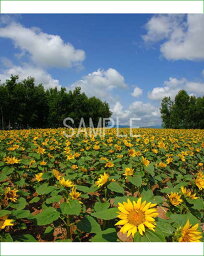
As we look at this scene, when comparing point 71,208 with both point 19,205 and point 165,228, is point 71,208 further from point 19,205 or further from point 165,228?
point 19,205

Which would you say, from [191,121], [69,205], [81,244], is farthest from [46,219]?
[191,121]

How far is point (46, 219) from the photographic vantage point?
1.70m

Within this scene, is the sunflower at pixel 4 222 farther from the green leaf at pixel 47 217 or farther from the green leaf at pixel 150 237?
the green leaf at pixel 150 237

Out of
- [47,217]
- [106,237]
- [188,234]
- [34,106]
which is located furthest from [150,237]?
[34,106]

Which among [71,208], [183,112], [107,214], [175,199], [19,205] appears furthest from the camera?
[183,112]

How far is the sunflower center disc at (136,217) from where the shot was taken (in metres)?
1.38

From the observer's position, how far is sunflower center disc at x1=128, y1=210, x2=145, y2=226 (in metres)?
1.38

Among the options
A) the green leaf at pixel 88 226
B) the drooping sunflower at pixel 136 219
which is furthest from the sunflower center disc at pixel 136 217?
the green leaf at pixel 88 226

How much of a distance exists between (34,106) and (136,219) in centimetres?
3823

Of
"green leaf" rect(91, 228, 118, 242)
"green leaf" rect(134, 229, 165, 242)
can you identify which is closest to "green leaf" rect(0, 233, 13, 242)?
"green leaf" rect(91, 228, 118, 242)

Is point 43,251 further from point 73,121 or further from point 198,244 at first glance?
point 73,121

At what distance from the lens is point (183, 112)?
46.3 m

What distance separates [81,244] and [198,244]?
28.5 inches

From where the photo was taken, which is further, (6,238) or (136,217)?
(6,238)
